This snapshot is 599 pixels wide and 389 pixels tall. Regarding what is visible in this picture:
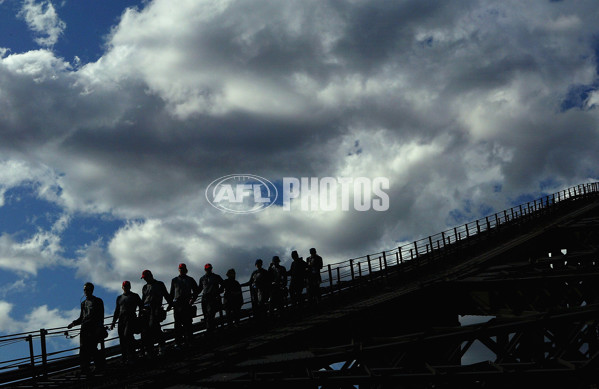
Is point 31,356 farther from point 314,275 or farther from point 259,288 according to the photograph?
point 314,275

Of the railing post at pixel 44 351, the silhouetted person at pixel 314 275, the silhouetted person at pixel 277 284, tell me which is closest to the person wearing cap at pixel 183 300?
the railing post at pixel 44 351

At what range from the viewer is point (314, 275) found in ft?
60.5

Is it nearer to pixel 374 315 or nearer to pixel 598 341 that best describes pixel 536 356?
pixel 598 341

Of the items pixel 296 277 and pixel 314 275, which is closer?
pixel 296 277

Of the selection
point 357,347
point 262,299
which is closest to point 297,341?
point 262,299

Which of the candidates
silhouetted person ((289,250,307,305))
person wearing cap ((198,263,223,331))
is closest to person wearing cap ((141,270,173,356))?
person wearing cap ((198,263,223,331))

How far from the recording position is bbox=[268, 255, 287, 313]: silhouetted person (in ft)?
55.6

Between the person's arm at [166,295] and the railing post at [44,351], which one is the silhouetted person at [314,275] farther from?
the railing post at [44,351]

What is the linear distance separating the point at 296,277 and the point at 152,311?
5.57m

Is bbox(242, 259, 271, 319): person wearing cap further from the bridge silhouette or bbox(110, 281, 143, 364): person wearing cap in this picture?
bbox(110, 281, 143, 364): person wearing cap

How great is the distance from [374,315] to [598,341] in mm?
6297

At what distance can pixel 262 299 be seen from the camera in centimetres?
1614

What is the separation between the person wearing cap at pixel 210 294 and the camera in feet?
48.1

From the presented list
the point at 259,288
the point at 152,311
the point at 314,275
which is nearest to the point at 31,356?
the point at 152,311
